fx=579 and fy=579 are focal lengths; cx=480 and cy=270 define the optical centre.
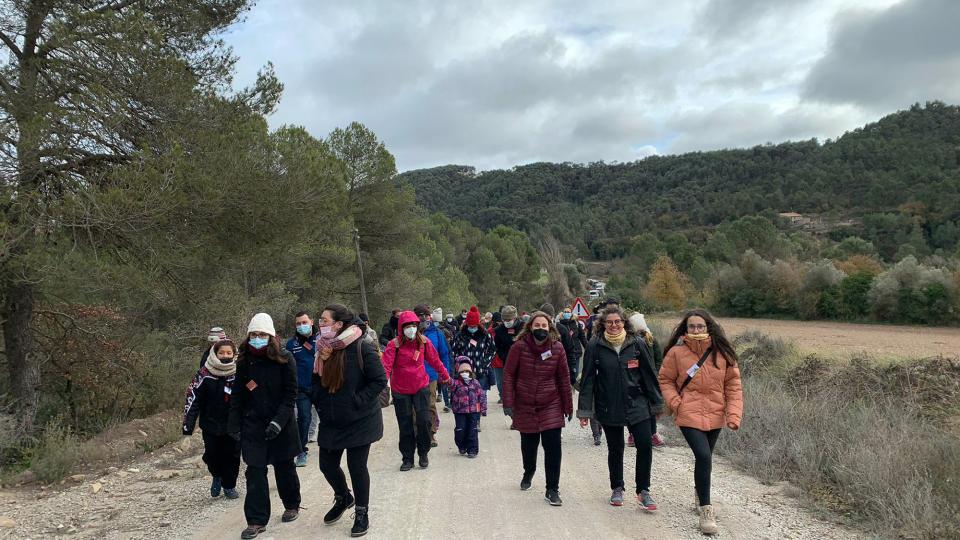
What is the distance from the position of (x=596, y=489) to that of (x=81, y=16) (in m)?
8.94

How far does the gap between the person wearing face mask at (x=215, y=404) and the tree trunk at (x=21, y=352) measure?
540 cm

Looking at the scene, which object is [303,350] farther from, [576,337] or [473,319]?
[576,337]

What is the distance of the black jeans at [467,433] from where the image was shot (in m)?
7.56

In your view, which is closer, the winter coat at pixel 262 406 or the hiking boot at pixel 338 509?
the winter coat at pixel 262 406

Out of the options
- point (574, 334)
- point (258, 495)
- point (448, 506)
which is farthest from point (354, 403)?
point (574, 334)

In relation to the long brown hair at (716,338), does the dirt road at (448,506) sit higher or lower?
lower

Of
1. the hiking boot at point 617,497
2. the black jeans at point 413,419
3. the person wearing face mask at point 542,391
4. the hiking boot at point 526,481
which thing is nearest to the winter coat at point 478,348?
the black jeans at point 413,419

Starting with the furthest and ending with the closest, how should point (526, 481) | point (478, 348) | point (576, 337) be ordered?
point (576, 337) → point (478, 348) → point (526, 481)

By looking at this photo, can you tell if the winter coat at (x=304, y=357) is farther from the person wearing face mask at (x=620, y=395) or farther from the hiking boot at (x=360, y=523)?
the person wearing face mask at (x=620, y=395)

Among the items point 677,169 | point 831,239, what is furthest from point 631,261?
point 677,169

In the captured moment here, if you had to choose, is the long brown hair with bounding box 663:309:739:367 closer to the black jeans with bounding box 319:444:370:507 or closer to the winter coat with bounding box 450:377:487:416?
the black jeans with bounding box 319:444:370:507

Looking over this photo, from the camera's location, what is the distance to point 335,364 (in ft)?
15.4

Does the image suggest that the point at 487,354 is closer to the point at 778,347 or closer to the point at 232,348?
the point at 232,348

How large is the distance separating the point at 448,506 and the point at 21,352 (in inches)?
314
